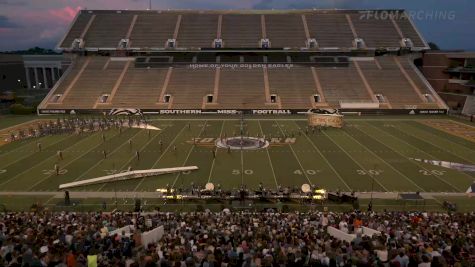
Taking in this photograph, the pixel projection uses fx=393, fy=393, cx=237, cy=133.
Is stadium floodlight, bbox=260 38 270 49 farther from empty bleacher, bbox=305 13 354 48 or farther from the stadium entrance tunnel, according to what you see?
the stadium entrance tunnel

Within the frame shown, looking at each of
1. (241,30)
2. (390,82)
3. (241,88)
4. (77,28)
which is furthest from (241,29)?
(77,28)

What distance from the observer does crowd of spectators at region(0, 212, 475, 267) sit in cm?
862

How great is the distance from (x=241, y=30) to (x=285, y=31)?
23.8 ft

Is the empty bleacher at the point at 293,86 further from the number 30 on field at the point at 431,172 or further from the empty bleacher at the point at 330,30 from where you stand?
the number 30 on field at the point at 431,172

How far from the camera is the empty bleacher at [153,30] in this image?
62.0 metres

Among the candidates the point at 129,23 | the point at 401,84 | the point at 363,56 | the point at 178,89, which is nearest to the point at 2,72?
the point at 129,23

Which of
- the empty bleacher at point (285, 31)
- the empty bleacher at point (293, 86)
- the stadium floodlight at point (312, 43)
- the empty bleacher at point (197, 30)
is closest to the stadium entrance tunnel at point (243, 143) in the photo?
the empty bleacher at point (293, 86)

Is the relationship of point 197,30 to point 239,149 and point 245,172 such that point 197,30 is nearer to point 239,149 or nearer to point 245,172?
point 239,149

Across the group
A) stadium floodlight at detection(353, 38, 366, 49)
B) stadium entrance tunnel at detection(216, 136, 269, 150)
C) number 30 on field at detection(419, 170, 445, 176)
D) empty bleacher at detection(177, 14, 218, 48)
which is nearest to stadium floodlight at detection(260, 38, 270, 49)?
empty bleacher at detection(177, 14, 218, 48)

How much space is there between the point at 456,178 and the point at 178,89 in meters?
38.1

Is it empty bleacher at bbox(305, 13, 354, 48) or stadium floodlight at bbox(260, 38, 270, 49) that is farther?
empty bleacher at bbox(305, 13, 354, 48)

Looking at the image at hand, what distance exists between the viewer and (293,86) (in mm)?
54531

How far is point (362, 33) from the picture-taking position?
209 ft

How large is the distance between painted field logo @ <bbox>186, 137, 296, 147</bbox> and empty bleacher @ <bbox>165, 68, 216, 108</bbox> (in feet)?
56.4
